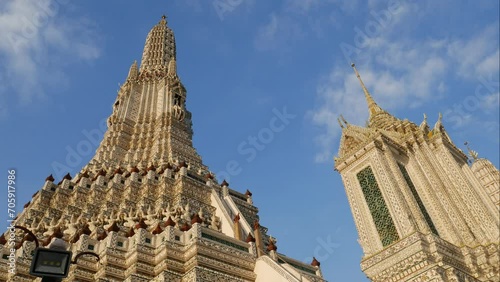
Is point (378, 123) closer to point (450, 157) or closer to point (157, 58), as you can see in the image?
point (450, 157)

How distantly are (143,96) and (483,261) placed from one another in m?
27.0

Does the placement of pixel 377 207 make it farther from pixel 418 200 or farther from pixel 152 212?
pixel 152 212

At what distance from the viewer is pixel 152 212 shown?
19.1 metres

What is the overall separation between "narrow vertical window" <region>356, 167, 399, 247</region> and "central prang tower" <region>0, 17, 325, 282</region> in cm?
385

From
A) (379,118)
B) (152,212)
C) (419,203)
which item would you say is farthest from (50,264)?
(379,118)

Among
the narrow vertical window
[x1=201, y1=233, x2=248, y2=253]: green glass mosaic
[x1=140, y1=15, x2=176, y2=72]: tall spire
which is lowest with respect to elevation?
[x1=201, y1=233, x2=248, y2=253]: green glass mosaic

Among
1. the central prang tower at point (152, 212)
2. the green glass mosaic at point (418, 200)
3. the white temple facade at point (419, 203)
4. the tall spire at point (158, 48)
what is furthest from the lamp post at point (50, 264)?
the tall spire at point (158, 48)

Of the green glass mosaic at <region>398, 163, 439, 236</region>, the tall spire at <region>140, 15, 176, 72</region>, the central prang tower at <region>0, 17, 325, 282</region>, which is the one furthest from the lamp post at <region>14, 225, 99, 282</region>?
the tall spire at <region>140, 15, 176, 72</region>

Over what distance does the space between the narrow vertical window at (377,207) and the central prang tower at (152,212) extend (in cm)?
385

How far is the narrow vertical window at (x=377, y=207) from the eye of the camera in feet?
59.9

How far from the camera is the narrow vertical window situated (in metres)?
18.3

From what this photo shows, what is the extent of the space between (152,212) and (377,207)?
1012 centimetres

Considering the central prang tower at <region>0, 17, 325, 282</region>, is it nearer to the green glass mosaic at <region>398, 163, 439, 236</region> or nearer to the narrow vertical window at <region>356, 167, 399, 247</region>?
the narrow vertical window at <region>356, 167, 399, 247</region>

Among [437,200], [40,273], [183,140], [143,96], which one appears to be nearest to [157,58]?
[143,96]
